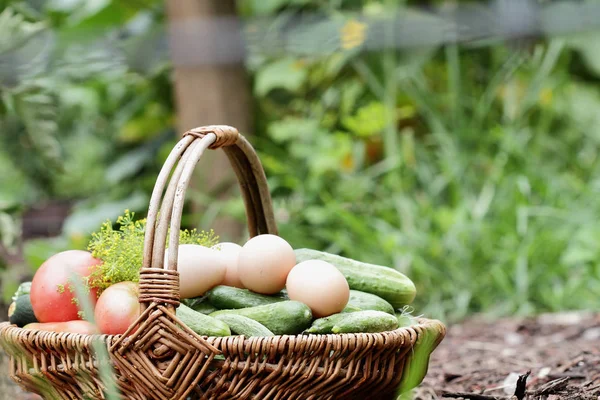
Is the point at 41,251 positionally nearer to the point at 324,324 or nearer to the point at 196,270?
the point at 196,270

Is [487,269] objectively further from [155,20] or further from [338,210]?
[155,20]

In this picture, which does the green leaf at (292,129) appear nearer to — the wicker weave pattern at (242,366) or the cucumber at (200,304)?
the cucumber at (200,304)

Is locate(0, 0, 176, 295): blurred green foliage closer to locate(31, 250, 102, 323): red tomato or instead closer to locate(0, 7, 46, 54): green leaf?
locate(0, 7, 46, 54): green leaf

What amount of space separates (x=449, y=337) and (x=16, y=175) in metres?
4.59

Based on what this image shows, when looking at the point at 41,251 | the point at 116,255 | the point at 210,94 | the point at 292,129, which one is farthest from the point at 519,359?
the point at 41,251

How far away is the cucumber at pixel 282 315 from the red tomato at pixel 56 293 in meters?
0.28

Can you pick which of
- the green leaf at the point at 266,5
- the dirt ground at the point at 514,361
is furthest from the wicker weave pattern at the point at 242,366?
the green leaf at the point at 266,5

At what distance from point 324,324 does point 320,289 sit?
64 millimetres

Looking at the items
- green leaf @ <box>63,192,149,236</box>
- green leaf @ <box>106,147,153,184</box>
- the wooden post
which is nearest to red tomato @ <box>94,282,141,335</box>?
the wooden post

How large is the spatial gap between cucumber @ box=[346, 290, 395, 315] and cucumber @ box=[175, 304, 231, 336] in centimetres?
31

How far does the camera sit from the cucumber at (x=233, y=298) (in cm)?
137

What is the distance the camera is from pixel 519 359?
229 centimetres

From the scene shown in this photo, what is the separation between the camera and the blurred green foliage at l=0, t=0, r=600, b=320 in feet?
11.0

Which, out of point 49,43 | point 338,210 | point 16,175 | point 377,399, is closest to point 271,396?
point 377,399
